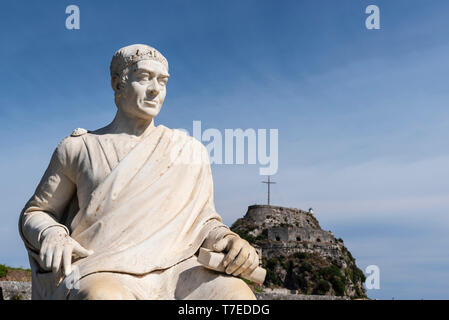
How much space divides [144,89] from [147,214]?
1109mm

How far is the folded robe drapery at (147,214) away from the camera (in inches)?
180

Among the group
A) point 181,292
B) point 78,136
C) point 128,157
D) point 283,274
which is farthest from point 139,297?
point 283,274

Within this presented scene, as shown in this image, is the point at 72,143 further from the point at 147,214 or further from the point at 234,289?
the point at 234,289

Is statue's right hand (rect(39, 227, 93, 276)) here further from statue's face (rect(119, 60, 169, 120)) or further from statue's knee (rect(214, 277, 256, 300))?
statue's face (rect(119, 60, 169, 120))

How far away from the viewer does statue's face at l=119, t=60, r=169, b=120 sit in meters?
5.13

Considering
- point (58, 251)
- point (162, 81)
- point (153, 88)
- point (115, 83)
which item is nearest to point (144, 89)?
point (153, 88)

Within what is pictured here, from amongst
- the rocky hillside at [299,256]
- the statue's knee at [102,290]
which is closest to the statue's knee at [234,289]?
the statue's knee at [102,290]

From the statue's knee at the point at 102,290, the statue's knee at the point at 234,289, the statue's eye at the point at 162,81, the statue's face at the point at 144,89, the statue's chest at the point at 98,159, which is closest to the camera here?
the statue's knee at the point at 102,290

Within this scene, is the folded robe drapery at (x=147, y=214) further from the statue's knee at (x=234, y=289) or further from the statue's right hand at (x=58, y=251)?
the statue's knee at (x=234, y=289)

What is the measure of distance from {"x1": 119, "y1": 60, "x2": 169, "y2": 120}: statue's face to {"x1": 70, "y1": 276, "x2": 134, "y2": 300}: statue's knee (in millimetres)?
1588

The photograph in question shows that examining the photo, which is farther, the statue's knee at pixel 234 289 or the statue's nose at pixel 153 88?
the statue's nose at pixel 153 88

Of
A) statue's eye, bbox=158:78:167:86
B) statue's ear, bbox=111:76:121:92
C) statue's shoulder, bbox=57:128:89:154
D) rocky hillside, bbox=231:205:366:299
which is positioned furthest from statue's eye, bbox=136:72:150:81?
rocky hillside, bbox=231:205:366:299

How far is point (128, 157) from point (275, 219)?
6895 centimetres

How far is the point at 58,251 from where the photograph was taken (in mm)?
4445
